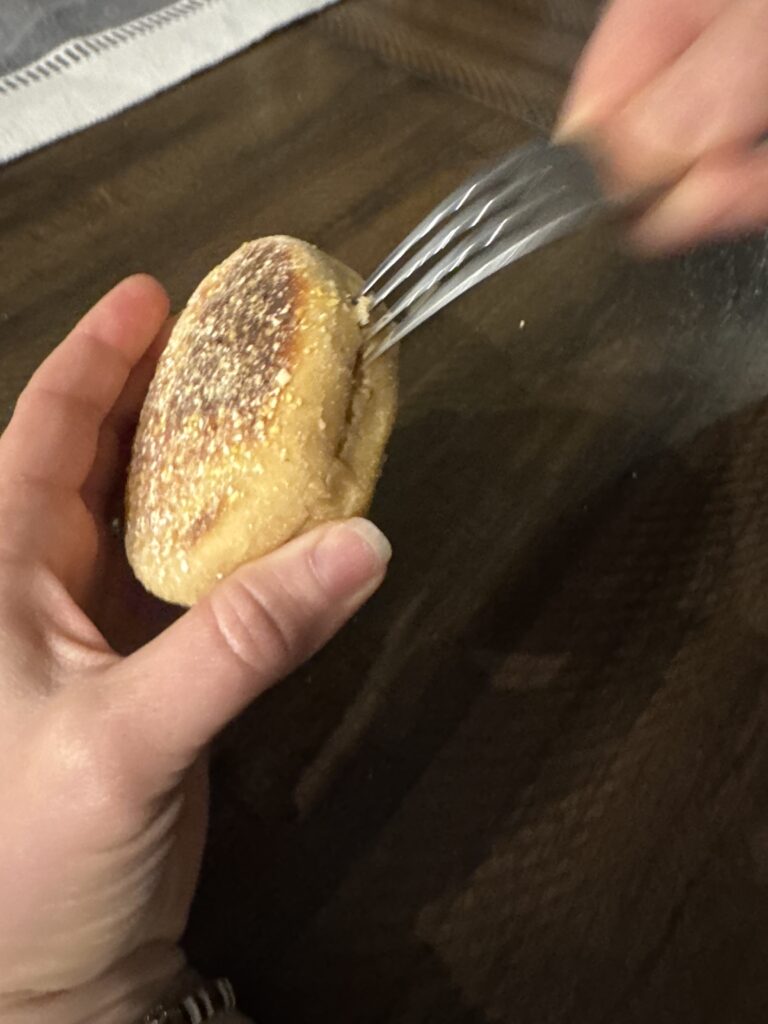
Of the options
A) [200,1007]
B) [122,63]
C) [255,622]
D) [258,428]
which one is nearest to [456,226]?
[258,428]

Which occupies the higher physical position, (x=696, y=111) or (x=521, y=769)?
(x=696, y=111)

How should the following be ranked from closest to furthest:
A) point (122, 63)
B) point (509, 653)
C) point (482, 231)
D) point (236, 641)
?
1. point (236, 641)
2. point (482, 231)
3. point (509, 653)
4. point (122, 63)

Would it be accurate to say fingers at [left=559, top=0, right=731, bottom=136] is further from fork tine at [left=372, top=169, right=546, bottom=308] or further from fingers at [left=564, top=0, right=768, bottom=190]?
fork tine at [left=372, top=169, right=546, bottom=308]

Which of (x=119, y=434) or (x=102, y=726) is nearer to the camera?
(x=102, y=726)

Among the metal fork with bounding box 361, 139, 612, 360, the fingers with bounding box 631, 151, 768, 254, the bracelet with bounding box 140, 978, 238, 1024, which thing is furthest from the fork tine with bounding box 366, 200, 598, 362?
the bracelet with bounding box 140, 978, 238, 1024

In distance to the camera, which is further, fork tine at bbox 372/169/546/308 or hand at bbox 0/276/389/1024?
fork tine at bbox 372/169/546/308

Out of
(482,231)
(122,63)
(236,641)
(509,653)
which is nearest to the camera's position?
(236,641)

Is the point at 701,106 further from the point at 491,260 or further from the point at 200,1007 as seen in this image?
the point at 200,1007
